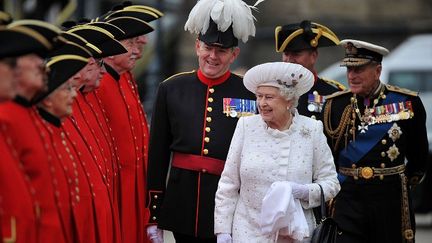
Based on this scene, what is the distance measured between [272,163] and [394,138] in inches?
62.9

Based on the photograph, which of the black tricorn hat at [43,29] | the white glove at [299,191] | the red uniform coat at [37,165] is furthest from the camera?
the white glove at [299,191]

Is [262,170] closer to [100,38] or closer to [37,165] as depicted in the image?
[100,38]

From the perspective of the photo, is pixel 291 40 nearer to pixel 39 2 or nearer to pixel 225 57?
pixel 225 57

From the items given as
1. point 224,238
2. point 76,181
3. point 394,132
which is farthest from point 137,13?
point 76,181

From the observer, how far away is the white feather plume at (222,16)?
27.5ft

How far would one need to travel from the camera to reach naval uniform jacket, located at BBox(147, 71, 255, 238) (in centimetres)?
834

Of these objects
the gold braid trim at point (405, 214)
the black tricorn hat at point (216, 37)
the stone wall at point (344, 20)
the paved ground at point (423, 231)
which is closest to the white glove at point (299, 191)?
the black tricorn hat at point (216, 37)

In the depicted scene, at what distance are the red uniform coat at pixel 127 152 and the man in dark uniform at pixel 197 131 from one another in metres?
0.30

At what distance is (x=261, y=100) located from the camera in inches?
298

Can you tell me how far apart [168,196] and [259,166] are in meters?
1.18

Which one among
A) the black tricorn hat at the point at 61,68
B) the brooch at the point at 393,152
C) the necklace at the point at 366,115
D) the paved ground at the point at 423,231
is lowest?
the paved ground at the point at 423,231

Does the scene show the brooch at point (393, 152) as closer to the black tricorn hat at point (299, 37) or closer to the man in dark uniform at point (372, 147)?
the man in dark uniform at point (372, 147)

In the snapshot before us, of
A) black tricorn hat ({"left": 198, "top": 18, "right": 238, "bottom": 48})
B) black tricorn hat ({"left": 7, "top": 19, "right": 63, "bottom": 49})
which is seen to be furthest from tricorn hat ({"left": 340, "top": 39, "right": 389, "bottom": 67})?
black tricorn hat ({"left": 7, "top": 19, "right": 63, "bottom": 49})

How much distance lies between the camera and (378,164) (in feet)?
28.6
